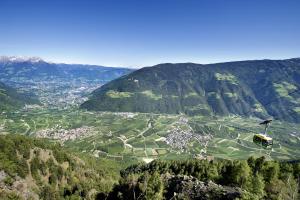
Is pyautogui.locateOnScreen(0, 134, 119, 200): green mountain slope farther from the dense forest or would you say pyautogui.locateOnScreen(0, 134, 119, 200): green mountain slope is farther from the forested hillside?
the forested hillside

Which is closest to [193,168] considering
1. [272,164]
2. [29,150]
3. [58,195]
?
[272,164]

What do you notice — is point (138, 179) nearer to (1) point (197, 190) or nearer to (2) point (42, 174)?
(1) point (197, 190)

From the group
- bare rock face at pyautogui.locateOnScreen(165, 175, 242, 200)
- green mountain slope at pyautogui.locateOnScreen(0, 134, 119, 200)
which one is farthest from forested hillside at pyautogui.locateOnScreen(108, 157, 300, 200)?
green mountain slope at pyautogui.locateOnScreen(0, 134, 119, 200)

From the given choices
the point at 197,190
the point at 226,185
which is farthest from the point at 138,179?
the point at 197,190

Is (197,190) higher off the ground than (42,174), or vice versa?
(197,190)

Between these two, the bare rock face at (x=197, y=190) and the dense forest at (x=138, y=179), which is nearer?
the bare rock face at (x=197, y=190)

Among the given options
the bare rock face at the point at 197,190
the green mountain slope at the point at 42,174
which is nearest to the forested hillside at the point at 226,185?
the bare rock face at the point at 197,190

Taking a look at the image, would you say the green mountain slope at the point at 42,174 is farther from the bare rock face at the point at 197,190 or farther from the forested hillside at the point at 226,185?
the bare rock face at the point at 197,190
